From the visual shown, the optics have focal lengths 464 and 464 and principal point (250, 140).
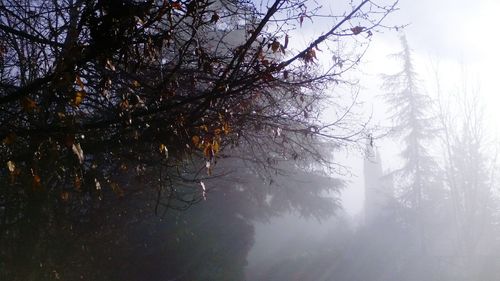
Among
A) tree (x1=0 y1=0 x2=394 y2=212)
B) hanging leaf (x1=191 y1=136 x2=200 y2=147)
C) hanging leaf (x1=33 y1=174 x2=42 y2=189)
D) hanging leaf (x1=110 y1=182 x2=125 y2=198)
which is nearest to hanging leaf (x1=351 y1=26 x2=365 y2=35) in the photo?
tree (x1=0 y1=0 x2=394 y2=212)

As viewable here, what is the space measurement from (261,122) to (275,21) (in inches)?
47.3

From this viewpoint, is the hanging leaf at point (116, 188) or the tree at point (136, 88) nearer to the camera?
the tree at point (136, 88)

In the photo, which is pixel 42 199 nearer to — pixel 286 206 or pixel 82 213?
pixel 82 213

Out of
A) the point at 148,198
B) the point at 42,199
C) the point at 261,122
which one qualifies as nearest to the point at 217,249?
the point at 148,198

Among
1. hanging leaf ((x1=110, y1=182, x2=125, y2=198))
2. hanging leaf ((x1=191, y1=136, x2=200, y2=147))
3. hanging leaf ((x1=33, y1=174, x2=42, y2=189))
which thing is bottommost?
hanging leaf ((x1=33, y1=174, x2=42, y2=189))

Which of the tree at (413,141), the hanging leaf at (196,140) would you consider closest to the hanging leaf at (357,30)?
the hanging leaf at (196,140)

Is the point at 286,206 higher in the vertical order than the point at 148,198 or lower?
higher

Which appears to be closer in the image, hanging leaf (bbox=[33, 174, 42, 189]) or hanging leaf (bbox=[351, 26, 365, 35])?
hanging leaf (bbox=[33, 174, 42, 189])

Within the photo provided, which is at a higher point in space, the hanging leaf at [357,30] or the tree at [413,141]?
the tree at [413,141]

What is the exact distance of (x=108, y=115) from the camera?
5.16 metres

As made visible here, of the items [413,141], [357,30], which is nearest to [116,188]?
[357,30]

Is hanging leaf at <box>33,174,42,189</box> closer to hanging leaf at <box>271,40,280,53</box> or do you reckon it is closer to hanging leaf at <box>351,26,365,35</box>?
hanging leaf at <box>271,40,280,53</box>

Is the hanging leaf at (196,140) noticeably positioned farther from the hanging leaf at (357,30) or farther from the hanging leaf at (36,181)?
the hanging leaf at (357,30)

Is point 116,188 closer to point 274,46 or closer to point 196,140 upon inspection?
point 196,140
